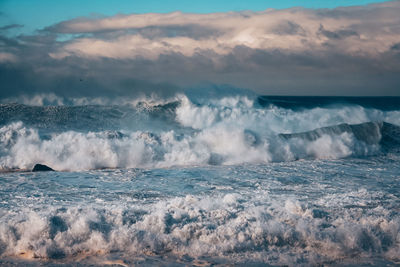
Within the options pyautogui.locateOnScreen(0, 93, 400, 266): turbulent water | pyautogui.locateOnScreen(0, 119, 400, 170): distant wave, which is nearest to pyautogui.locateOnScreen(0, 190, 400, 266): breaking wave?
pyautogui.locateOnScreen(0, 93, 400, 266): turbulent water

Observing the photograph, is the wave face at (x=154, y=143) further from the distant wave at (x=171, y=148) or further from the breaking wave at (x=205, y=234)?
the breaking wave at (x=205, y=234)

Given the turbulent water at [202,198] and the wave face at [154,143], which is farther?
the wave face at [154,143]

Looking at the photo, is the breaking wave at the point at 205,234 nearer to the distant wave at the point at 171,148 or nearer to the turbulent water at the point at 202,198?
the turbulent water at the point at 202,198

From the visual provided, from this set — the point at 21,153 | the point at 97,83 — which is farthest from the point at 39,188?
the point at 97,83

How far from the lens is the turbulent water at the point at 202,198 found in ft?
12.1

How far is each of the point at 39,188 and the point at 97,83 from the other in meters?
16.0

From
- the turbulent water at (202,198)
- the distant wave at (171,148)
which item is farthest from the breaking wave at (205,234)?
the distant wave at (171,148)

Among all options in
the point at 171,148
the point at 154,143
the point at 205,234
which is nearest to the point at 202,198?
the point at 205,234

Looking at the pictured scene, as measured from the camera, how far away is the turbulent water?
3.70 m

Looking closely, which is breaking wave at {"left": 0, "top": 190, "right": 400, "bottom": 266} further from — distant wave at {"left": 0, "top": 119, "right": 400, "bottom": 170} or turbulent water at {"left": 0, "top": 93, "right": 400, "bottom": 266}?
distant wave at {"left": 0, "top": 119, "right": 400, "bottom": 170}

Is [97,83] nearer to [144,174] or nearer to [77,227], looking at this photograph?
[144,174]

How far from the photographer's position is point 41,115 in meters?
15.0

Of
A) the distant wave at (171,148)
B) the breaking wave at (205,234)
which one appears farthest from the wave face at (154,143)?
the breaking wave at (205,234)

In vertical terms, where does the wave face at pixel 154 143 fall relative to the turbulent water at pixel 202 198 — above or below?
above
